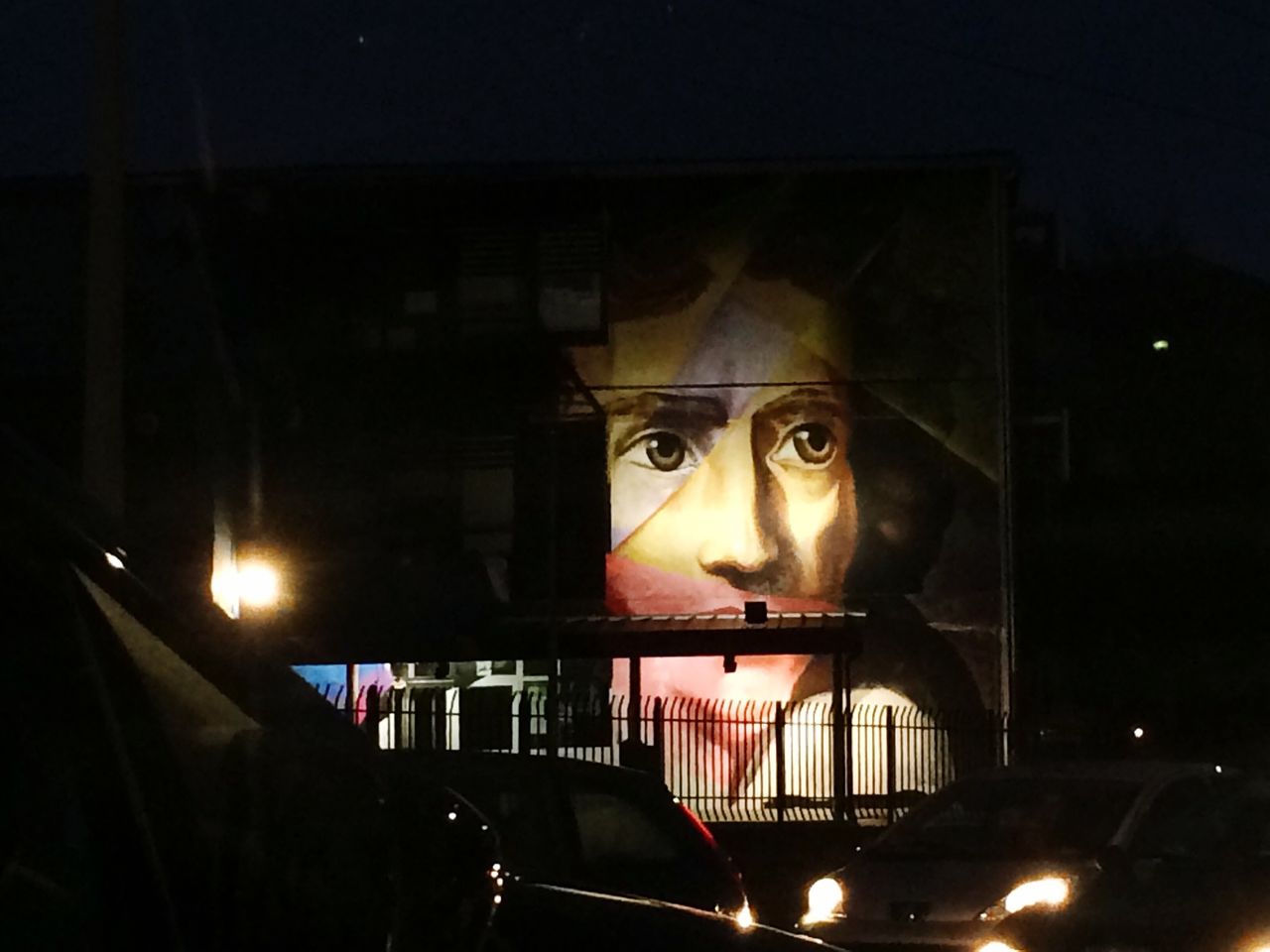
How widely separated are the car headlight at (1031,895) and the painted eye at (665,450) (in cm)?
1720

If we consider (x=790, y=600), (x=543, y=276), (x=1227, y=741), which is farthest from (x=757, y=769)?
(x=1227, y=741)

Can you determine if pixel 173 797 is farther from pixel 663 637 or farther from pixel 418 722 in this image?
pixel 663 637

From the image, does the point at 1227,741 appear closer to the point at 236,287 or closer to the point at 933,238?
the point at 933,238

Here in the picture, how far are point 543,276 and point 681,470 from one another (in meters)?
3.48

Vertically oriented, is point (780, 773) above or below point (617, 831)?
above

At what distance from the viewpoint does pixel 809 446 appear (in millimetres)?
28047

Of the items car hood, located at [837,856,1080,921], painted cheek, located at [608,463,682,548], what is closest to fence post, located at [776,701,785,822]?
painted cheek, located at [608,463,682,548]

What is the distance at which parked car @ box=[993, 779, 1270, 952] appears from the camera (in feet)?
32.7

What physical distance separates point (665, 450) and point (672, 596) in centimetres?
214

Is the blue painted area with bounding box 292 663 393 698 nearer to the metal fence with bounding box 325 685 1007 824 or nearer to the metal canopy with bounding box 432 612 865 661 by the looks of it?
the metal canopy with bounding box 432 612 865 661

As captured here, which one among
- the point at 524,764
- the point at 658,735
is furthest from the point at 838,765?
the point at 524,764

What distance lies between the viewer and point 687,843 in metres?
8.95

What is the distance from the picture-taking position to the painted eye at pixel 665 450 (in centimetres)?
2814

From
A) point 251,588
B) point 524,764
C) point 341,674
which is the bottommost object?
point 524,764
